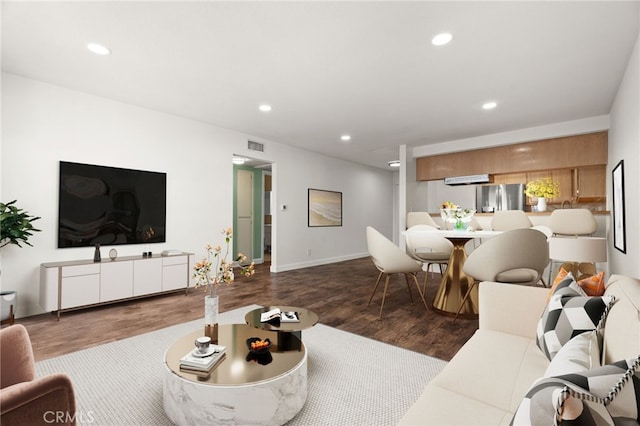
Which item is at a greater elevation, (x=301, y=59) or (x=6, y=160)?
(x=301, y=59)

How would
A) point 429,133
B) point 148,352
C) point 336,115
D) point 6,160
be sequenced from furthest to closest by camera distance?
point 429,133, point 336,115, point 6,160, point 148,352

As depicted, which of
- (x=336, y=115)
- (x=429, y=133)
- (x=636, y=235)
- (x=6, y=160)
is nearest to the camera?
(x=636, y=235)

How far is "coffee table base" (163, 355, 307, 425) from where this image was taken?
1450 mm

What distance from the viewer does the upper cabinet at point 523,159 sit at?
4.82 m

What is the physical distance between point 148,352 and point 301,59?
2.85m

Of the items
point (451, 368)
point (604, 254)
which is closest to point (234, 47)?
point (451, 368)

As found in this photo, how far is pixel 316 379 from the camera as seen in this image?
2.06m

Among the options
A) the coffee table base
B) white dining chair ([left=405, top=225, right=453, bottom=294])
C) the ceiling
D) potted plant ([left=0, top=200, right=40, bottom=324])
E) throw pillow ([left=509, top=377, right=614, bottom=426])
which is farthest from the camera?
white dining chair ([left=405, top=225, right=453, bottom=294])

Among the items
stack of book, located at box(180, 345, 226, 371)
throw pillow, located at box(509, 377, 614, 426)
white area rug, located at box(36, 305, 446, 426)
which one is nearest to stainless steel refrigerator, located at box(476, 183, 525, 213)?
white area rug, located at box(36, 305, 446, 426)

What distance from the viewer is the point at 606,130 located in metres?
4.63

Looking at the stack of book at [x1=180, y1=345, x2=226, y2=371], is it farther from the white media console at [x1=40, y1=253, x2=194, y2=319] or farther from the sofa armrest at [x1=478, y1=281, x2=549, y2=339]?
the white media console at [x1=40, y1=253, x2=194, y2=319]

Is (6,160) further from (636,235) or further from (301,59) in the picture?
(636,235)

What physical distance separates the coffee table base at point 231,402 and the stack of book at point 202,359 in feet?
0.24

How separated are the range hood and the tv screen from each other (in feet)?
16.9
